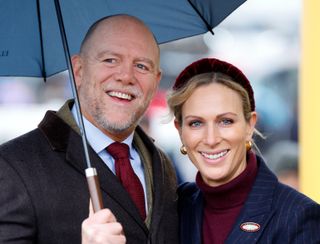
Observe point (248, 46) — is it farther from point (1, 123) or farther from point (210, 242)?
point (210, 242)

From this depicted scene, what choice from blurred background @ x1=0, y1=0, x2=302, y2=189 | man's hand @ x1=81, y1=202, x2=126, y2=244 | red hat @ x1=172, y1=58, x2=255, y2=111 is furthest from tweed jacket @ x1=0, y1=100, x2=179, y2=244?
blurred background @ x1=0, y1=0, x2=302, y2=189

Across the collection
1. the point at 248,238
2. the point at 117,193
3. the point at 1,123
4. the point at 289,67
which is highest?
the point at 289,67

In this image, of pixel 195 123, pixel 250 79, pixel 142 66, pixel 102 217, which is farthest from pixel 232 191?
pixel 250 79

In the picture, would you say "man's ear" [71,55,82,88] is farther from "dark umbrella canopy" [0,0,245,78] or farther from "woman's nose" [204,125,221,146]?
"woman's nose" [204,125,221,146]

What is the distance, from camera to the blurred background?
34.0 ft

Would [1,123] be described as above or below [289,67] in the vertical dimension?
below

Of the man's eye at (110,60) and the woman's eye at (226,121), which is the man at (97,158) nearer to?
the man's eye at (110,60)

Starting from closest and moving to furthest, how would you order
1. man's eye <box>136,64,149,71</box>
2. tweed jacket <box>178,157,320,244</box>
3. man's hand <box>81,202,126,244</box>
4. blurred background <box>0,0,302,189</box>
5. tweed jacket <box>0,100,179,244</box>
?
man's hand <box>81,202,126,244</box>
tweed jacket <box>0,100,179,244</box>
tweed jacket <box>178,157,320,244</box>
man's eye <box>136,64,149,71</box>
blurred background <box>0,0,302,189</box>

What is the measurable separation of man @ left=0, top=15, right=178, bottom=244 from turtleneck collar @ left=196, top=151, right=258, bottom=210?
22cm

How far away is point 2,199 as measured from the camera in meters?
2.65

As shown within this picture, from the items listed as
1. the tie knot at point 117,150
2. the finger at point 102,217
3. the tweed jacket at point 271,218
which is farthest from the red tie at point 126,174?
the finger at point 102,217

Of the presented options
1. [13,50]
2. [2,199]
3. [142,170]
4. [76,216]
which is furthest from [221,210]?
[13,50]

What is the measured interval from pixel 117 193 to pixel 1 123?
27.6 feet

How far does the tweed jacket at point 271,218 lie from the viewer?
2.79 metres
